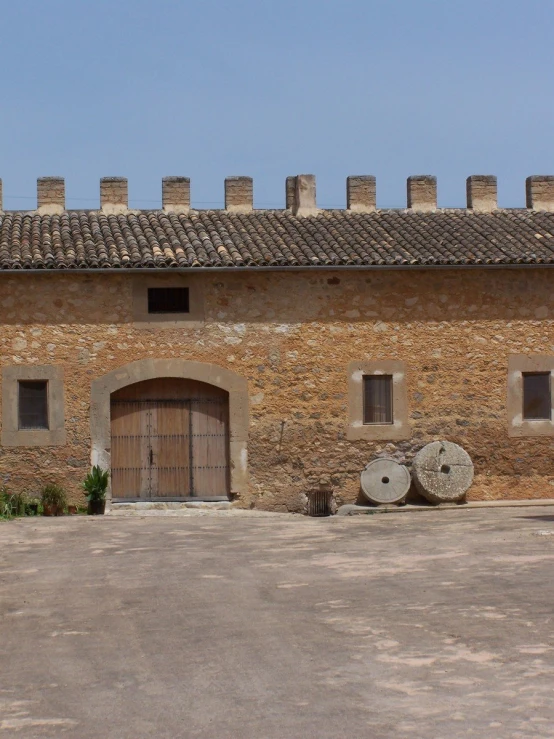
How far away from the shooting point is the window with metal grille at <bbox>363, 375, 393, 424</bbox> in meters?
19.5

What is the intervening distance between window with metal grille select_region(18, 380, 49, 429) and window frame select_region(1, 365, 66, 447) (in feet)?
0.34

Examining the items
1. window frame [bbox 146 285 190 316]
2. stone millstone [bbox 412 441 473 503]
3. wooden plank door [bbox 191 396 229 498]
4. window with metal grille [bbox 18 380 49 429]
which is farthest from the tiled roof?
stone millstone [bbox 412 441 473 503]

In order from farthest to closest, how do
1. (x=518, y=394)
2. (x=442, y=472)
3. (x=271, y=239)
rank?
(x=271, y=239) < (x=518, y=394) < (x=442, y=472)

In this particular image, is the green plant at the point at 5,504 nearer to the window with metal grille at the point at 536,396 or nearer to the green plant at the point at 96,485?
the green plant at the point at 96,485

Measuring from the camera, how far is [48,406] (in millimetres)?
18812

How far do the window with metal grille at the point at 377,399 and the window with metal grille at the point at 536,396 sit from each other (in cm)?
235

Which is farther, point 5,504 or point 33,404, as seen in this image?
point 33,404

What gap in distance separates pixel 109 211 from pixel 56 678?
48.4 ft

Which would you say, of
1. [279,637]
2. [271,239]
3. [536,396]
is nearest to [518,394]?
[536,396]

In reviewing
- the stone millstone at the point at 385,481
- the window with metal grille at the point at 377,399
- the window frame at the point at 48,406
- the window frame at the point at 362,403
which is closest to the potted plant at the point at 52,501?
the window frame at the point at 48,406

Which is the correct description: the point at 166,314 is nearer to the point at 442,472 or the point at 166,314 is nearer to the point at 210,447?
the point at 210,447

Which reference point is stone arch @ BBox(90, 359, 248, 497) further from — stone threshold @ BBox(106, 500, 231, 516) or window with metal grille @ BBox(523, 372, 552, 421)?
window with metal grille @ BBox(523, 372, 552, 421)

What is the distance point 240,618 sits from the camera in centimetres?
922

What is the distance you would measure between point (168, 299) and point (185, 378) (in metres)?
1.35
